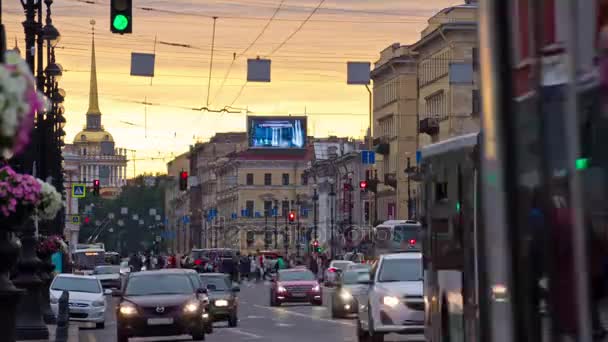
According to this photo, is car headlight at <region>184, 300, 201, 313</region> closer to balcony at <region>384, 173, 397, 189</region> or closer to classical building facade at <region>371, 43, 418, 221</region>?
classical building facade at <region>371, 43, 418, 221</region>

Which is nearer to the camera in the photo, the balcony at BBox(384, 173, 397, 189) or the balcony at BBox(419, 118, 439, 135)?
the balcony at BBox(419, 118, 439, 135)

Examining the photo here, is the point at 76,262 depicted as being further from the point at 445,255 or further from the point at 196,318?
the point at 445,255

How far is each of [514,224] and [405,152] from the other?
381ft

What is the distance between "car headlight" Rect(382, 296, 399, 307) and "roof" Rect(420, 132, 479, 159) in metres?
8.57

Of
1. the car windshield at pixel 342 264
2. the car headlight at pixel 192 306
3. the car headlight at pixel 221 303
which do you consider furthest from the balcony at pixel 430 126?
the car headlight at pixel 192 306

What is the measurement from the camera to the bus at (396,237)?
63.3 m

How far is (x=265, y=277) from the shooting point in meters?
123

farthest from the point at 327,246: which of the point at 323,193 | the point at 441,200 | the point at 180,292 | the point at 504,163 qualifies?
the point at 504,163

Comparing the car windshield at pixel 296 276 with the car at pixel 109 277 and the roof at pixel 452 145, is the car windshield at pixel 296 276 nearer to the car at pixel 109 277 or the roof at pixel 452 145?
the car at pixel 109 277

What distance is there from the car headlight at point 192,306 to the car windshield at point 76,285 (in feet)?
45.6

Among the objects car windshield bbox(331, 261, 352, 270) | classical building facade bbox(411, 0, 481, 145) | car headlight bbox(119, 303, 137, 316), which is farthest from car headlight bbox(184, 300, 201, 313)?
classical building facade bbox(411, 0, 481, 145)

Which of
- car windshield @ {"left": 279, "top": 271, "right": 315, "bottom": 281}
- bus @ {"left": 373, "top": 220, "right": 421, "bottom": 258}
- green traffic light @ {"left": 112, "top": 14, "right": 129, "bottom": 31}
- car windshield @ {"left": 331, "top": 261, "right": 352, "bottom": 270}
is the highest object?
green traffic light @ {"left": 112, "top": 14, "right": 129, "bottom": 31}

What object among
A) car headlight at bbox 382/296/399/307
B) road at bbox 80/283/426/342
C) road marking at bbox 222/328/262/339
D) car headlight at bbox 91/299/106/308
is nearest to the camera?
car headlight at bbox 382/296/399/307

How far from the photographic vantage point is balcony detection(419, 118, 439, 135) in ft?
315
